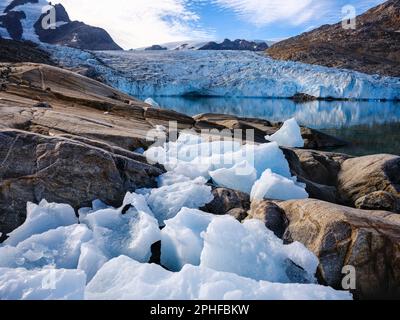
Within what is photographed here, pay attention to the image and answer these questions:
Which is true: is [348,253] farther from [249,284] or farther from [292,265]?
[249,284]

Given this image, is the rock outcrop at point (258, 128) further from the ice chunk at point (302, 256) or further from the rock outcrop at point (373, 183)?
the ice chunk at point (302, 256)

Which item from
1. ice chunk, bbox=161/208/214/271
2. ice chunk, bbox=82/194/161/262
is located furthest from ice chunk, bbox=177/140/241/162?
ice chunk, bbox=161/208/214/271

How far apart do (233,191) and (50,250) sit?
2.24 m

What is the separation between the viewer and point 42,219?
3.93m

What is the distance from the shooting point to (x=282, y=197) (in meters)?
Result: 4.69

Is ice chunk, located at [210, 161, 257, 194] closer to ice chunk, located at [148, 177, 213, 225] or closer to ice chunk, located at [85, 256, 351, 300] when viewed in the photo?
ice chunk, located at [148, 177, 213, 225]

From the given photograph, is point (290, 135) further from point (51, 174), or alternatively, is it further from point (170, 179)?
point (51, 174)

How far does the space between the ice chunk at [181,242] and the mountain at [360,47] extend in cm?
5314

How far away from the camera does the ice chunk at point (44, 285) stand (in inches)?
111

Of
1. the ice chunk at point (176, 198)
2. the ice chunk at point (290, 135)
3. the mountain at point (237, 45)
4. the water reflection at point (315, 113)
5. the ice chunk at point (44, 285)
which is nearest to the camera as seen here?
the ice chunk at point (44, 285)

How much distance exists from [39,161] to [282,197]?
113 inches

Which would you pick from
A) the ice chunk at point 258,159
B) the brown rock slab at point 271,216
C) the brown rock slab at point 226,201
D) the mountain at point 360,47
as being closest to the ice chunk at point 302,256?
the brown rock slab at point 271,216

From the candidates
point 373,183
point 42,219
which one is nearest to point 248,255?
point 42,219

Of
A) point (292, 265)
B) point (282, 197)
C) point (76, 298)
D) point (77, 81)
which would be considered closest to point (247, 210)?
point (282, 197)
